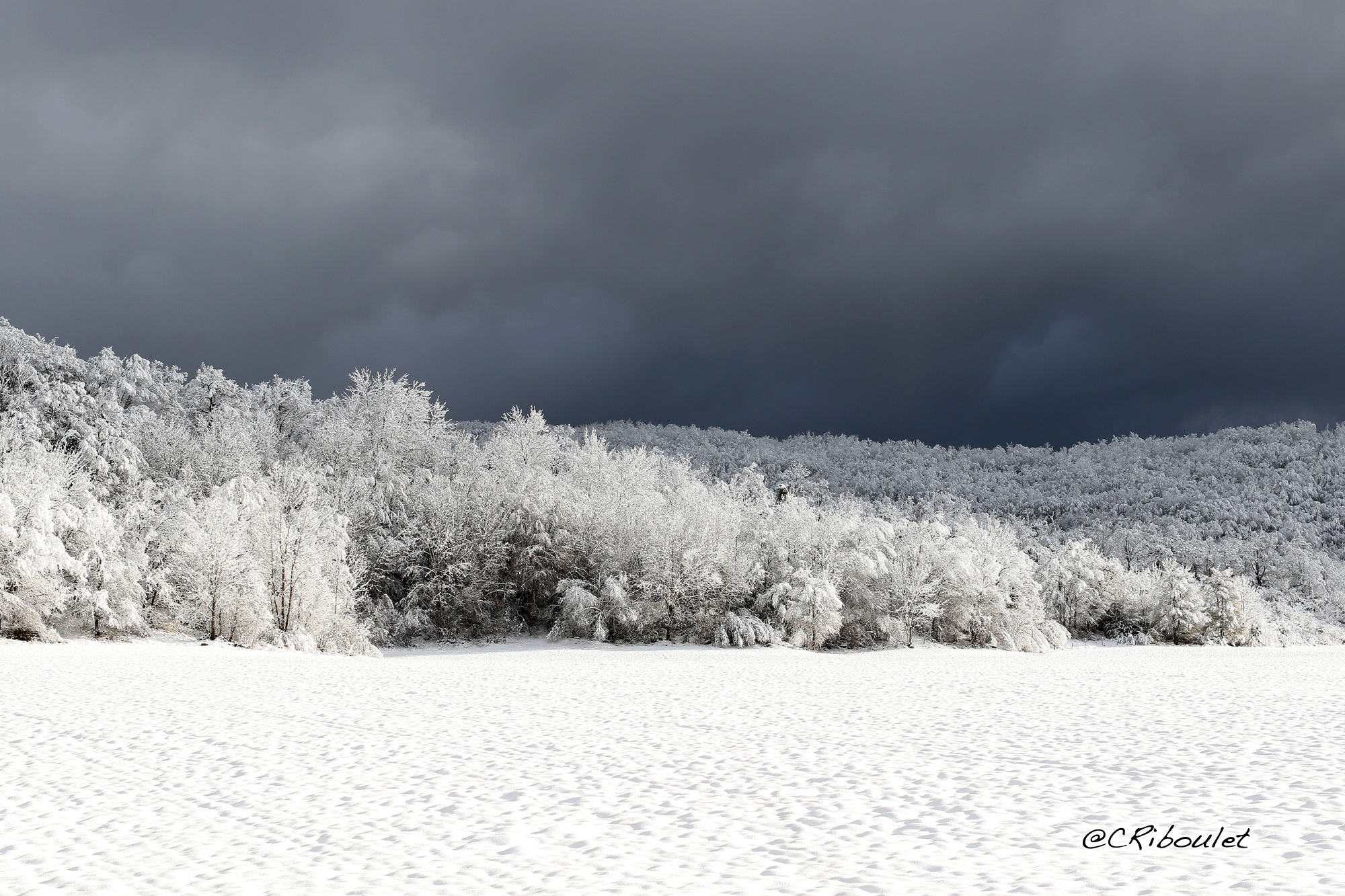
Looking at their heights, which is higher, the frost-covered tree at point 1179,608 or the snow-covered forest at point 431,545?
the snow-covered forest at point 431,545

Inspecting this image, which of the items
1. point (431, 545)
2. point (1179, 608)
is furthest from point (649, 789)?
point (1179, 608)

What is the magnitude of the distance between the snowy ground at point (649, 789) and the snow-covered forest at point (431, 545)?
15.5 meters

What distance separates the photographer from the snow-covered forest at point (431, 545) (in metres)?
35.5

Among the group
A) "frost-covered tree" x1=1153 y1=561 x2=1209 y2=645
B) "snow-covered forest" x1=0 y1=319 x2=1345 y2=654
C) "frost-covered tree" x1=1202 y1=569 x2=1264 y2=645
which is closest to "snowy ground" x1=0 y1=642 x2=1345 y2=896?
"snow-covered forest" x1=0 y1=319 x2=1345 y2=654

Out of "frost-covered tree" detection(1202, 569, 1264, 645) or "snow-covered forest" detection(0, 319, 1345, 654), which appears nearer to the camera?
"snow-covered forest" detection(0, 319, 1345, 654)

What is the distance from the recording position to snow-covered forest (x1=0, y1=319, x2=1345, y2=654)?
116 feet

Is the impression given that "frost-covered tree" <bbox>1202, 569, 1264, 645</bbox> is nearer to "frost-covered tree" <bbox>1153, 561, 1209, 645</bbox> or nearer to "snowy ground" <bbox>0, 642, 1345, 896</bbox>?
"frost-covered tree" <bbox>1153, 561, 1209, 645</bbox>

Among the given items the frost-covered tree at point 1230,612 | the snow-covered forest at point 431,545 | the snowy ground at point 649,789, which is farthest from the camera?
the frost-covered tree at point 1230,612

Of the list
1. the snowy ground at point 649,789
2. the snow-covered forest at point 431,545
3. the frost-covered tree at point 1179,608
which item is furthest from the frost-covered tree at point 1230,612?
the snowy ground at point 649,789

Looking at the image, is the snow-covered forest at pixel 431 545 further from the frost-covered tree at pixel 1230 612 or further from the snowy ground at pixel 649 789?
the snowy ground at pixel 649 789

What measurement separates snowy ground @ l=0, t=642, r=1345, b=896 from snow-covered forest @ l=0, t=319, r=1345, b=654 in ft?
→ 51.0

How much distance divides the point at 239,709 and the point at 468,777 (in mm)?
8768

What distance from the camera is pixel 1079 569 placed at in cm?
6900

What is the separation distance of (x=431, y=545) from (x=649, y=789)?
39818 millimetres
